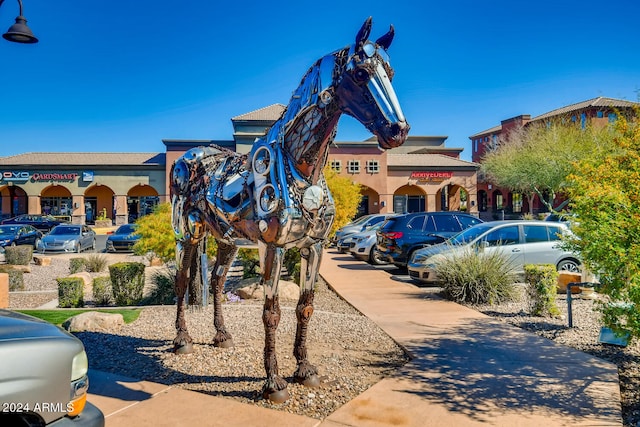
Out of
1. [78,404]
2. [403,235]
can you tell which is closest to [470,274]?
[403,235]

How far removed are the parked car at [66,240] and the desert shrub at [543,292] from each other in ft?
69.2

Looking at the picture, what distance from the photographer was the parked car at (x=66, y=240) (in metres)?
A: 22.1

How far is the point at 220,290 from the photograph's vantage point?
6.21 metres

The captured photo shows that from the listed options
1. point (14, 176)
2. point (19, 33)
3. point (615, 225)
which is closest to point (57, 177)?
point (14, 176)

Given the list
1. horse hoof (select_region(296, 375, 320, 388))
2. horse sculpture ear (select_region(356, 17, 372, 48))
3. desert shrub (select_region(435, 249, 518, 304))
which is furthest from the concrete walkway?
horse sculpture ear (select_region(356, 17, 372, 48))

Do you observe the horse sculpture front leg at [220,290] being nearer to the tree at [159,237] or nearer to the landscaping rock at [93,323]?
the landscaping rock at [93,323]

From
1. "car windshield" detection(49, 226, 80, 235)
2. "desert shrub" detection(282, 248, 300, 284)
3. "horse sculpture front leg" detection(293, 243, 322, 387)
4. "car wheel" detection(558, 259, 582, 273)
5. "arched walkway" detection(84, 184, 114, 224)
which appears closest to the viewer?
"horse sculpture front leg" detection(293, 243, 322, 387)

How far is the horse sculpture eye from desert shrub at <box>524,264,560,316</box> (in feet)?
19.1

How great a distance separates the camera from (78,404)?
2438 mm

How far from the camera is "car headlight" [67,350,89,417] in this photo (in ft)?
7.84

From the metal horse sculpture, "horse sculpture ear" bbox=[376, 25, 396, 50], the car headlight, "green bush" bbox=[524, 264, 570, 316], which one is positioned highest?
"horse sculpture ear" bbox=[376, 25, 396, 50]

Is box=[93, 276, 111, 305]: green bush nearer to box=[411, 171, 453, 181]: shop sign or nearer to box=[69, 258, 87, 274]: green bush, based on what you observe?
box=[69, 258, 87, 274]: green bush

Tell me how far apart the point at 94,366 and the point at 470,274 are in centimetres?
681

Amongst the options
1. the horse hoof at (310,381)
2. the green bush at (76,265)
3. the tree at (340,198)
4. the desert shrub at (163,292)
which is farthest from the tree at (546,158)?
the horse hoof at (310,381)
